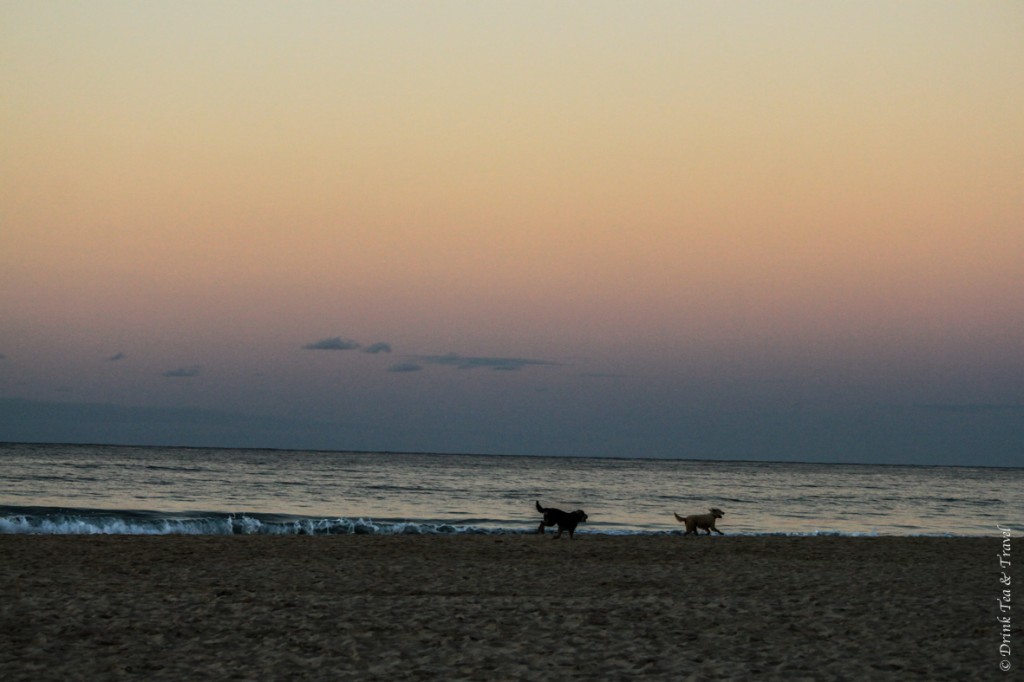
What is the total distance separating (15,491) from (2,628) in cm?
4091

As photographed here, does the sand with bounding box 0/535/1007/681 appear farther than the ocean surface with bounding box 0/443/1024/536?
No

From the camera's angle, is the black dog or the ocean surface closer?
the black dog

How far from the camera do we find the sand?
918 cm

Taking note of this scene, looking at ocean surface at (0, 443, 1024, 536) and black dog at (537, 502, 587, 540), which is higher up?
black dog at (537, 502, 587, 540)

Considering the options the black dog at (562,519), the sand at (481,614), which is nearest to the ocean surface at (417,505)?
the black dog at (562,519)

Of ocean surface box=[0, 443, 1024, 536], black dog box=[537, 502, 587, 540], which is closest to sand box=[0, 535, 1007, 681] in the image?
black dog box=[537, 502, 587, 540]

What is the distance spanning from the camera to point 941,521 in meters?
41.7

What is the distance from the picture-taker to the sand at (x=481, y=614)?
361 inches

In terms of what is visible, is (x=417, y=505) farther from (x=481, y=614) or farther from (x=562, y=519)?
(x=481, y=614)

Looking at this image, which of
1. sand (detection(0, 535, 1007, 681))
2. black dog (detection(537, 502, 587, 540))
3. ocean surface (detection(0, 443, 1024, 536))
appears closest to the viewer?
sand (detection(0, 535, 1007, 681))

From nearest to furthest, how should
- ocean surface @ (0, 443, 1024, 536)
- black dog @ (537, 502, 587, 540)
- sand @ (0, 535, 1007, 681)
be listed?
sand @ (0, 535, 1007, 681)
black dog @ (537, 502, 587, 540)
ocean surface @ (0, 443, 1024, 536)

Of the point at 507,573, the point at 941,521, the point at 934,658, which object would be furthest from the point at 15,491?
the point at 934,658

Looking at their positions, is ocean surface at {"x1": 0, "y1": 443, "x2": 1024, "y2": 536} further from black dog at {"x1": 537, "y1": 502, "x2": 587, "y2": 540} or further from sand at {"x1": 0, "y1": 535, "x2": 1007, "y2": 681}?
sand at {"x1": 0, "y1": 535, "x2": 1007, "y2": 681}

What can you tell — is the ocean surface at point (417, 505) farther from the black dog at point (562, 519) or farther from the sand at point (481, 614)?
the sand at point (481, 614)
